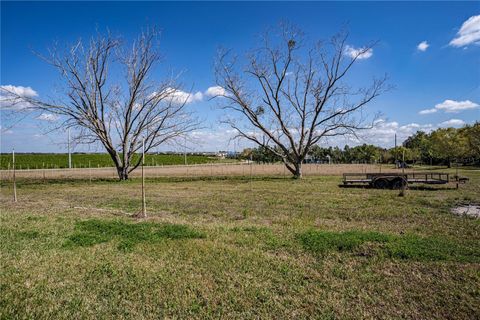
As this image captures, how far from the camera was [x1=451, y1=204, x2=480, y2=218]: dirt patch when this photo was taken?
954cm

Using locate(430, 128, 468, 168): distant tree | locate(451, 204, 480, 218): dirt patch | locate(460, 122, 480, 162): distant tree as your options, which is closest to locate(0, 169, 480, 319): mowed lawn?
locate(451, 204, 480, 218): dirt patch

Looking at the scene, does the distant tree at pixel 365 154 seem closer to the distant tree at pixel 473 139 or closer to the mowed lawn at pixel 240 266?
the distant tree at pixel 473 139

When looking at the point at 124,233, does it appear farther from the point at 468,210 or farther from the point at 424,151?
the point at 424,151

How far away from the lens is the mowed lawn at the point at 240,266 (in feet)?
12.7

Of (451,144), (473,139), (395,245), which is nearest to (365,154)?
(451,144)

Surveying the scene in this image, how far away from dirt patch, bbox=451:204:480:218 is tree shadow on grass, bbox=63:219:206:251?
7717 millimetres

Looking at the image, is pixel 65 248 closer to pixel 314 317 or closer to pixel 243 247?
pixel 243 247

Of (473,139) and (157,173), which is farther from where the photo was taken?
(473,139)

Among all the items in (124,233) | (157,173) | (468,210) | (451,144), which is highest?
(451,144)

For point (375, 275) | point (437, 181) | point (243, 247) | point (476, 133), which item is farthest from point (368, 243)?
point (476, 133)

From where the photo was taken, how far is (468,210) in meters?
10.3

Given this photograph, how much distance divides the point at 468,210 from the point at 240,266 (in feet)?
28.8

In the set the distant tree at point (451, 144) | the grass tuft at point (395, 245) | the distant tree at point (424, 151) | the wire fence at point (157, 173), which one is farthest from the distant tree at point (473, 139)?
the grass tuft at point (395, 245)

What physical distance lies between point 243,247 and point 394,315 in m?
3.03
